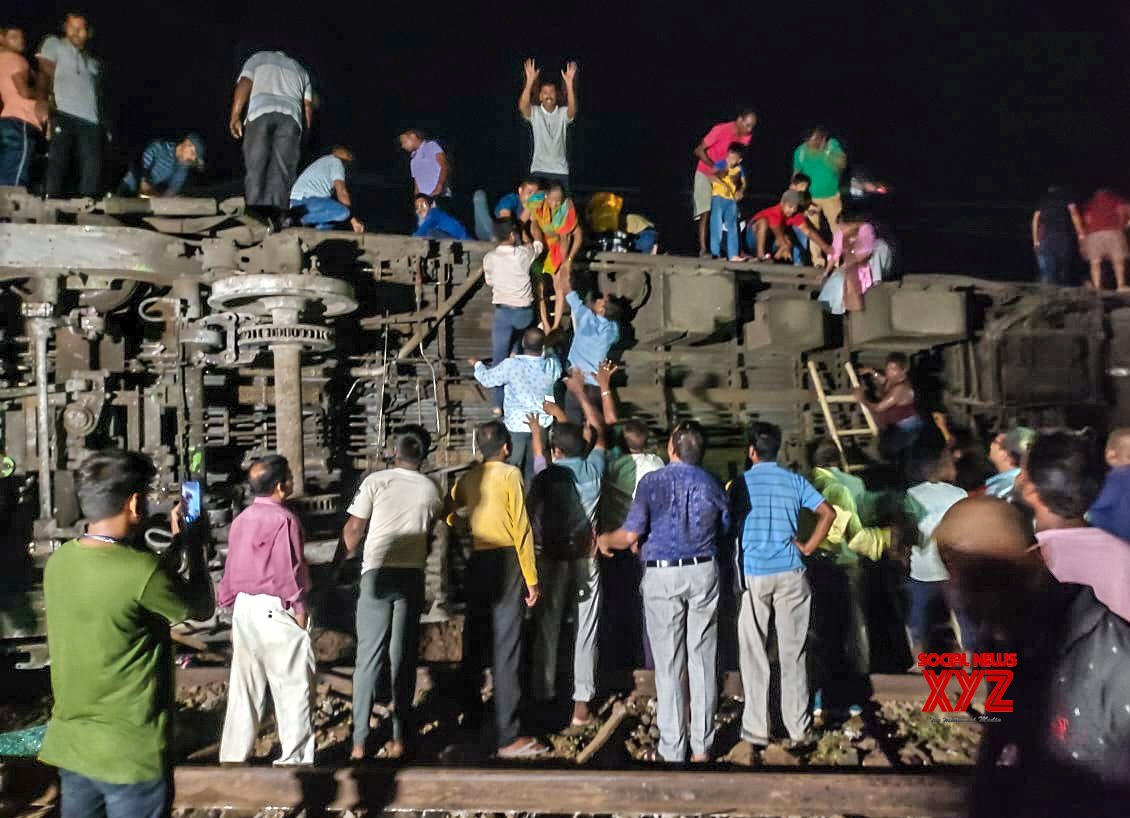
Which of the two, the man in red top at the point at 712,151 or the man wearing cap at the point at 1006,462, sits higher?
the man in red top at the point at 712,151

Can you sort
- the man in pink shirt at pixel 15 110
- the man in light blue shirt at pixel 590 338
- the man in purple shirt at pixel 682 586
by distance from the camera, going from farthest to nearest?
the man in light blue shirt at pixel 590 338, the man in pink shirt at pixel 15 110, the man in purple shirt at pixel 682 586

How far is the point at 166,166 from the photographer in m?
8.62

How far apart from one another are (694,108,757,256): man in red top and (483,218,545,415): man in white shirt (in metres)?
3.07

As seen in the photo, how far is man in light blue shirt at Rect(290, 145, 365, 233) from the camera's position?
8266 mm

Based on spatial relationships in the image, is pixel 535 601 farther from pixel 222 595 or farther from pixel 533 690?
pixel 222 595

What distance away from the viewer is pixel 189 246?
762cm

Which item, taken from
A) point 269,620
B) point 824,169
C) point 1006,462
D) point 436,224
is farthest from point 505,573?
point 824,169

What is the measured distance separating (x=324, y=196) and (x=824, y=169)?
683 cm

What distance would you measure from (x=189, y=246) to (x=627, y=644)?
6.15 m

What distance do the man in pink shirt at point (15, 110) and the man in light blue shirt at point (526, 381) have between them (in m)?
5.24

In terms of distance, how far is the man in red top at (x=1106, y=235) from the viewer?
10383 mm

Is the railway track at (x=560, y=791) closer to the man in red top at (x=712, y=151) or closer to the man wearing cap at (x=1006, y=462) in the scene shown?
the man wearing cap at (x=1006, y=462)

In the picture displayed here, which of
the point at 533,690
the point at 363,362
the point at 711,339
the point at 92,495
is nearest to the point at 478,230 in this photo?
the point at 363,362

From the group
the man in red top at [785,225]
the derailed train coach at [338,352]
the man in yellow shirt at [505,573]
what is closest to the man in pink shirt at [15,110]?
the derailed train coach at [338,352]
